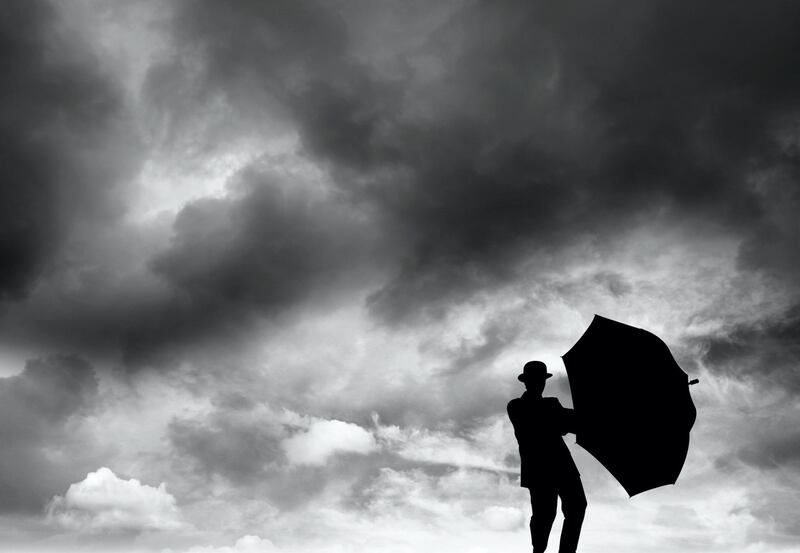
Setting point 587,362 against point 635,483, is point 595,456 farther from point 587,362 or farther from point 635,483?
point 587,362

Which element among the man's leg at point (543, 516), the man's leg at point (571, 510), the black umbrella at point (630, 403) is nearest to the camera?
the black umbrella at point (630, 403)

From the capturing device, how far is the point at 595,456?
25.5 feet

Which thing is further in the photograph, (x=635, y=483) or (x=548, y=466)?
(x=548, y=466)

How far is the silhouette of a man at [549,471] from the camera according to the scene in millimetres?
8109

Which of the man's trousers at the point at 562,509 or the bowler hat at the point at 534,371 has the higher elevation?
the bowler hat at the point at 534,371

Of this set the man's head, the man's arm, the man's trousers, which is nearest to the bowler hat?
the man's head

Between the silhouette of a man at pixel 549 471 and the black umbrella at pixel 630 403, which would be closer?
the black umbrella at pixel 630 403

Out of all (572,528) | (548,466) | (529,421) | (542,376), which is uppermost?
(542,376)

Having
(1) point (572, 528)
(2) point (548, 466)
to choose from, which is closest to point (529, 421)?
(2) point (548, 466)

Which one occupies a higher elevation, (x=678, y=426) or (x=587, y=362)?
(x=587, y=362)

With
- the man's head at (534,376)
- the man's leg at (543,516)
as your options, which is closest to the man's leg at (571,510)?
the man's leg at (543,516)

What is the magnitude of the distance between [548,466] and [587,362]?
143cm

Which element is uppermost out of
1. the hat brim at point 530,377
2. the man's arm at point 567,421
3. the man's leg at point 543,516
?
the hat brim at point 530,377

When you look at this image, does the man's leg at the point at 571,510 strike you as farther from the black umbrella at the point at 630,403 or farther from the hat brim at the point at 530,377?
the hat brim at the point at 530,377
